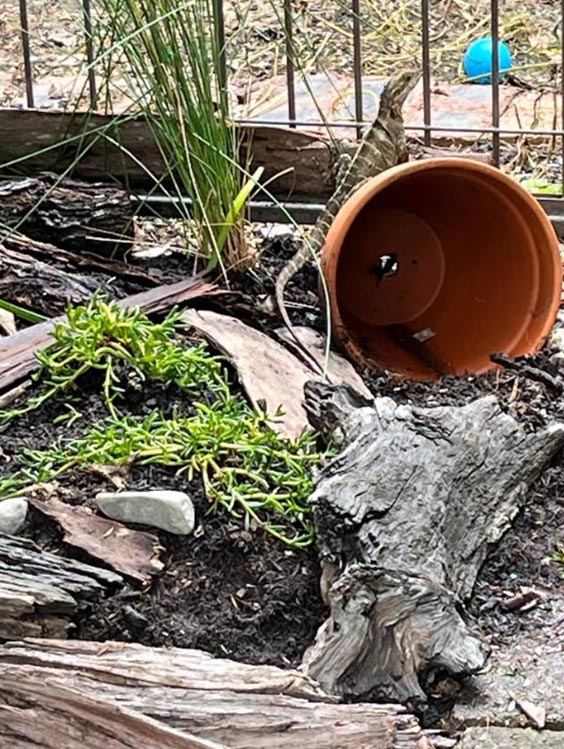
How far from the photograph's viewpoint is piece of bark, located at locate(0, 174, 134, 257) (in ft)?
12.4

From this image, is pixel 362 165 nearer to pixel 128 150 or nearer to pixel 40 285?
pixel 128 150

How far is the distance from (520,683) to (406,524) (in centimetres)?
34

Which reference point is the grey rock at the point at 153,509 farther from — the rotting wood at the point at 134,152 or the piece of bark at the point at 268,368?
the rotting wood at the point at 134,152

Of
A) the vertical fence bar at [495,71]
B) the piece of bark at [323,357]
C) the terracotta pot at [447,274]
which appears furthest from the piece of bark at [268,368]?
the vertical fence bar at [495,71]

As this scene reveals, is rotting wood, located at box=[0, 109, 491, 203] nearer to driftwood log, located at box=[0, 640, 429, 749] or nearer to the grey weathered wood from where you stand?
the grey weathered wood

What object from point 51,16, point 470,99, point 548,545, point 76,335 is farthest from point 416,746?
point 51,16

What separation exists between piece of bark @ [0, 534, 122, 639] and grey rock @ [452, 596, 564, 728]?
25.1 inches

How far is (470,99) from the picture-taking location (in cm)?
600

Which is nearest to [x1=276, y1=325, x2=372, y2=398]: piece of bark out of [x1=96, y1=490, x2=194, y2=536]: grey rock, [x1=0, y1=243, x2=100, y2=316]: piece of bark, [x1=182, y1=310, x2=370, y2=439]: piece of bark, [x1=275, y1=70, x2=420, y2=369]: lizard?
[x1=182, y1=310, x2=370, y2=439]: piece of bark

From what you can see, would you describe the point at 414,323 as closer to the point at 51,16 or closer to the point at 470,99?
the point at 470,99

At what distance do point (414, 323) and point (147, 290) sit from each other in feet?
2.60

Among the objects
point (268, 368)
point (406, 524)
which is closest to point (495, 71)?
point (268, 368)

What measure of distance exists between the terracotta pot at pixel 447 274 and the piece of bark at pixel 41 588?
1365mm

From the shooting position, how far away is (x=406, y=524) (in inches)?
96.3
